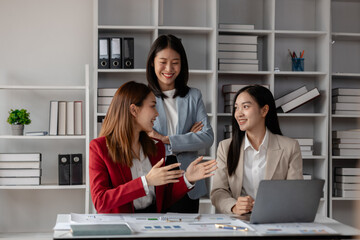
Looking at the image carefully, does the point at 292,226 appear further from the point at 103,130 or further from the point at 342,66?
the point at 342,66

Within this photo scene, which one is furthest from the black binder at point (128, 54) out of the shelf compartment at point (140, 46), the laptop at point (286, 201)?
the laptop at point (286, 201)

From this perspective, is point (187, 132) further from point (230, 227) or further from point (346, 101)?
point (346, 101)

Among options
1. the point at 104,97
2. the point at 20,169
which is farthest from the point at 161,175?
the point at 20,169

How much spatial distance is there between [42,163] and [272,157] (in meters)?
2.22

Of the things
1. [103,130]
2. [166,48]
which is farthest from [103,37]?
[103,130]

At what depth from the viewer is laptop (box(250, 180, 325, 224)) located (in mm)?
1910

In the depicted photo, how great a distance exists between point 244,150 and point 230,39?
5.57 ft

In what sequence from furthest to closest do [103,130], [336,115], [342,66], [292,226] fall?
[342,66], [336,115], [103,130], [292,226]

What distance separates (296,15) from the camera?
4.41 meters

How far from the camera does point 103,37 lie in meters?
3.88

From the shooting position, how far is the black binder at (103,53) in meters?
3.84

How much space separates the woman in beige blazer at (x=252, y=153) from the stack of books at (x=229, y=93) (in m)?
1.36

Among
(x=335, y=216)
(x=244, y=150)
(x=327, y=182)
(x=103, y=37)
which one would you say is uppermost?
(x=103, y=37)

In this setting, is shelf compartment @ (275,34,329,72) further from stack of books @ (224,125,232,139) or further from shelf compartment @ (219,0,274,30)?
stack of books @ (224,125,232,139)
